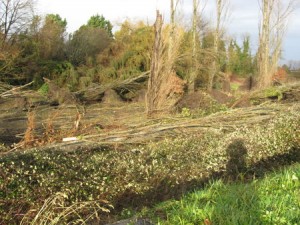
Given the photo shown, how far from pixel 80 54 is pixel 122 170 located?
58.3 feet

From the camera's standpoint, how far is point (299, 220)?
378 cm

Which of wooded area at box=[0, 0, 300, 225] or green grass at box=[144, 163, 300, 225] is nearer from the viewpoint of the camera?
green grass at box=[144, 163, 300, 225]

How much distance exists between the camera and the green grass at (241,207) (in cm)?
377

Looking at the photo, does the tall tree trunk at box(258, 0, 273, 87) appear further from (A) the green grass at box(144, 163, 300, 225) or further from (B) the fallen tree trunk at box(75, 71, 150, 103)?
(A) the green grass at box(144, 163, 300, 225)

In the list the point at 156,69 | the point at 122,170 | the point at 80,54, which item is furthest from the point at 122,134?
the point at 80,54

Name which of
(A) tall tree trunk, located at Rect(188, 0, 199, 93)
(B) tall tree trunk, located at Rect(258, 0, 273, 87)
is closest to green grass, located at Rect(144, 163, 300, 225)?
(A) tall tree trunk, located at Rect(188, 0, 199, 93)

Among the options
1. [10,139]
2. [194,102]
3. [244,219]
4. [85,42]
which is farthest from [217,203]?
[85,42]

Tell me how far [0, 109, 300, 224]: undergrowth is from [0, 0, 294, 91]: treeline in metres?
7.65

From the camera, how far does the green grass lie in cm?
377

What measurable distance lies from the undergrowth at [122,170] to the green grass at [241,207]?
100 centimetres

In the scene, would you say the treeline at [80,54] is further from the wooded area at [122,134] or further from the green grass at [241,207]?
the green grass at [241,207]

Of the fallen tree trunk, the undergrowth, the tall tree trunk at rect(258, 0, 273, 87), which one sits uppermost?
the tall tree trunk at rect(258, 0, 273, 87)

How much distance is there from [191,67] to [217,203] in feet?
42.4

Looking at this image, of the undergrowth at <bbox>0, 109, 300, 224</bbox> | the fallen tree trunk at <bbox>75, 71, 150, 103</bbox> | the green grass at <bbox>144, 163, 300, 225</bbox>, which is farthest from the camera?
the fallen tree trunk at <bbox>75, 71, 150, 103</bbox>
